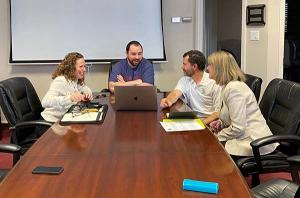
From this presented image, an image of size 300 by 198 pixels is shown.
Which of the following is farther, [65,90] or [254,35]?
[254,35]

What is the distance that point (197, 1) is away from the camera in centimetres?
489

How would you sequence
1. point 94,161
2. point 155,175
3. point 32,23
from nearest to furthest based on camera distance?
point 155,175
point 94,161
point 32,23

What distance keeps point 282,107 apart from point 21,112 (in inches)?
74.1

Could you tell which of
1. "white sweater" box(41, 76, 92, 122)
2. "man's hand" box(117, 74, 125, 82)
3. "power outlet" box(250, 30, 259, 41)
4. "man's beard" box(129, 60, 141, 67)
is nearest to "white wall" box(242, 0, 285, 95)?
"power outlet" box(250, 30, 259, 41)

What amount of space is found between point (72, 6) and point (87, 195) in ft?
12.5

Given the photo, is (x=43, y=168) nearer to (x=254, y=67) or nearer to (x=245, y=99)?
(x=245, y=99)

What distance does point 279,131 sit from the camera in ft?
8.45

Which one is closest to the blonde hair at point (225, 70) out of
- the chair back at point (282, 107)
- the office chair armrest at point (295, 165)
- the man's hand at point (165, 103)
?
the chair back at point (282, 107)

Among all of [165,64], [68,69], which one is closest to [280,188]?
[68,69]

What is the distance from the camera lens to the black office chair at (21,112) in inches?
112

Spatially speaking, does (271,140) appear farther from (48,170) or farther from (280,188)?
(48,170)

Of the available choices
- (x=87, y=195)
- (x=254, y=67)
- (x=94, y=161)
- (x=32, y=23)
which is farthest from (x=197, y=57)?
(x=32, y=23)

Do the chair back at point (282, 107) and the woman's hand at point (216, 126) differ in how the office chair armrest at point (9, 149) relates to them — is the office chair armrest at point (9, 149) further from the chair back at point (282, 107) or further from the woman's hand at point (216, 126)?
the chair back at point (282, 107)

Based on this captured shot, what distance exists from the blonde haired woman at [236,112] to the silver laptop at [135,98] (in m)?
0.45
